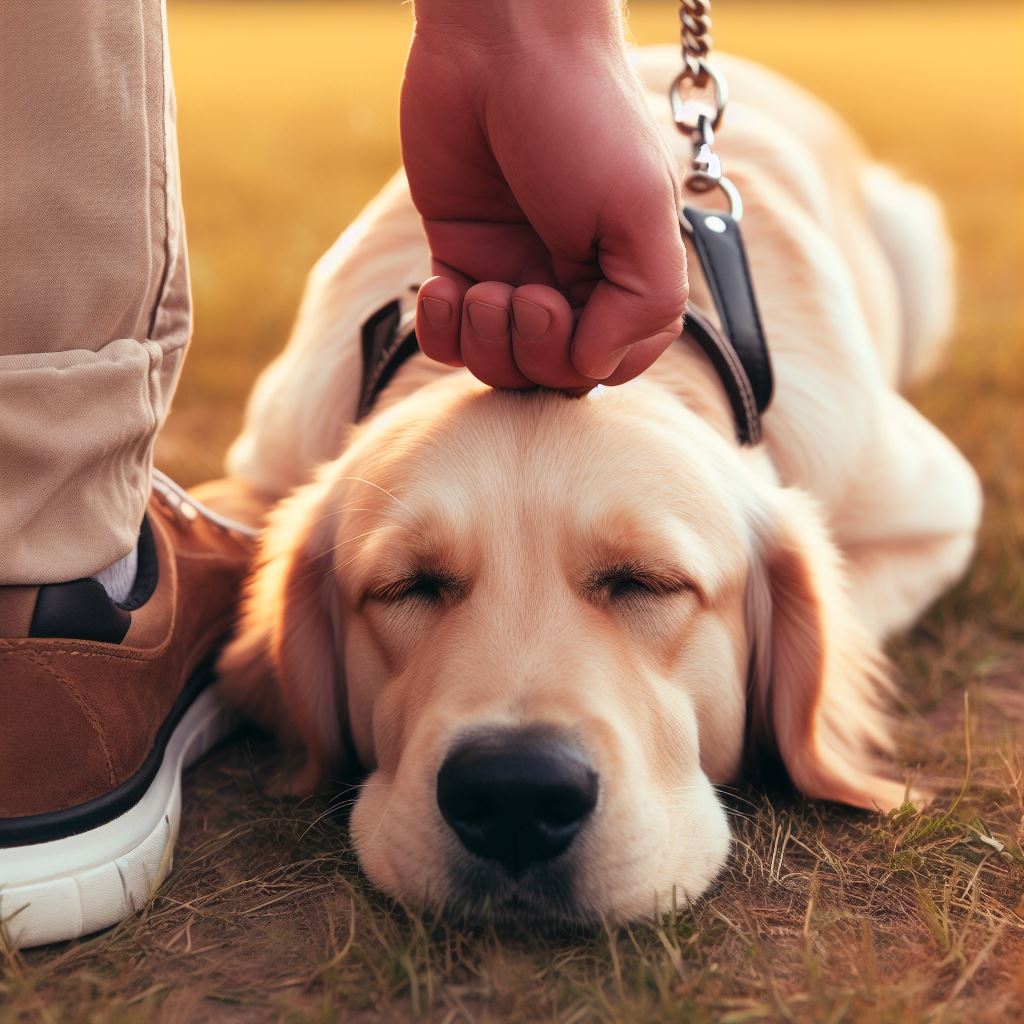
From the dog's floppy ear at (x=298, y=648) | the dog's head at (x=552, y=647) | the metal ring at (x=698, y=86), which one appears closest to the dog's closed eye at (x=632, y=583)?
the dog's head at (x=552, y=647)

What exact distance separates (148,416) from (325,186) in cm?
866

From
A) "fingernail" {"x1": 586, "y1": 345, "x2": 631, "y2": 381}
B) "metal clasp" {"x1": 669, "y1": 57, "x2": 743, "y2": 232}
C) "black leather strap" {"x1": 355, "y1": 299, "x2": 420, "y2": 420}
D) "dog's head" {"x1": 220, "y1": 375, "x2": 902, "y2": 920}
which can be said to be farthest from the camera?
"metal clasp" {"x1": 669, "y1": 57, "x2": 743, "y2": 232}

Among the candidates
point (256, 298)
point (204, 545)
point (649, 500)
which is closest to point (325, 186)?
point (256, 298)

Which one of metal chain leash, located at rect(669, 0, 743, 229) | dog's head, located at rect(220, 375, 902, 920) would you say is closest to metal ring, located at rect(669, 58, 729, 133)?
metal chain leash, located at rect(669, 0, 743, 229)

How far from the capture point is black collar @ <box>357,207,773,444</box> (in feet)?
9.79

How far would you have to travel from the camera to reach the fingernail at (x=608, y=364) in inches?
90.3

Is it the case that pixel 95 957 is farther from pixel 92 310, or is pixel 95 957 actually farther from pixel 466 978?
pixel 92 310

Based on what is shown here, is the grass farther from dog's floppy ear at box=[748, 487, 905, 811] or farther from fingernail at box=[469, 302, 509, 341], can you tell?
fingernail at box=[469, 302, 509, 341]

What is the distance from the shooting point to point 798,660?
2.74 meters

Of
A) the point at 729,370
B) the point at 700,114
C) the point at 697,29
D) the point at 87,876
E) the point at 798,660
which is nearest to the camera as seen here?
the point at 87,876

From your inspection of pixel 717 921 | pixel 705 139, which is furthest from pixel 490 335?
pixel 705 139

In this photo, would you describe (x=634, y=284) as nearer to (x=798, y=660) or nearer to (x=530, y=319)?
(x=530, y=319)

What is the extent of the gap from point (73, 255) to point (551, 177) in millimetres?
813

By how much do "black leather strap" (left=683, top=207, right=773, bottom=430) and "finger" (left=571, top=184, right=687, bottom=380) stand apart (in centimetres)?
→ 81
